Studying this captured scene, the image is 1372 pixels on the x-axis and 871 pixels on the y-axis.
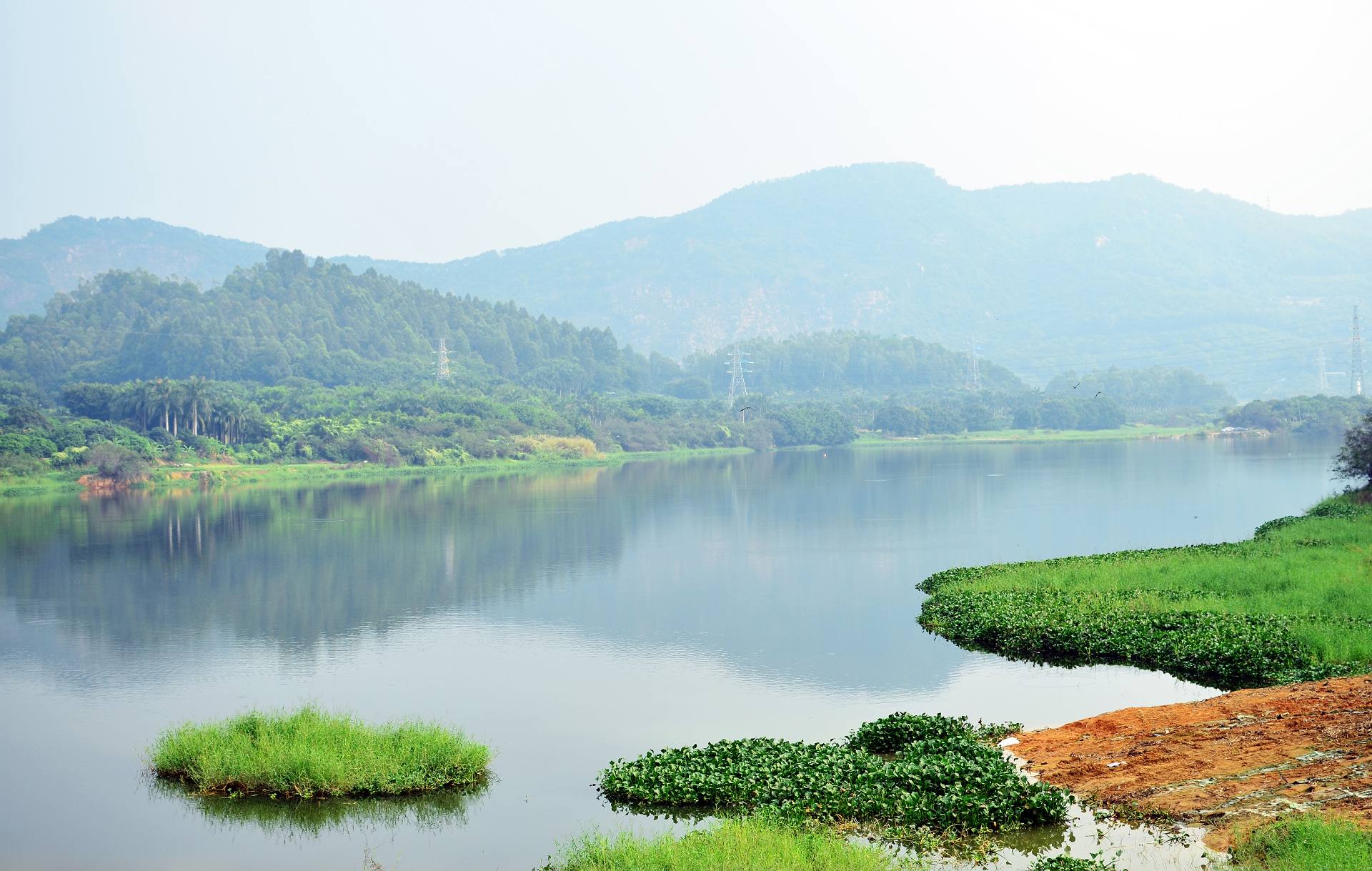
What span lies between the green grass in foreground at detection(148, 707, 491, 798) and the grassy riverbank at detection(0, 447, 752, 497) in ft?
173

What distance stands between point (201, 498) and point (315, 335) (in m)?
83.3

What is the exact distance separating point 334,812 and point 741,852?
5.38m

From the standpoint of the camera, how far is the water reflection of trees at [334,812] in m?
13.2

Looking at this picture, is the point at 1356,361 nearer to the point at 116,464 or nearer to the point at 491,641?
the point at 116,464

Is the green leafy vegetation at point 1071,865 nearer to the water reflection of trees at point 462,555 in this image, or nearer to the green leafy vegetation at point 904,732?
the green leafy vegetation at point 904,732

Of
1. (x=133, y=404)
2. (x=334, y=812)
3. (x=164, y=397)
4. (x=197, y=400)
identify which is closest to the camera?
(x=334, y=812)

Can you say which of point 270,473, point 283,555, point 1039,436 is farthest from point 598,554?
point 1039,436

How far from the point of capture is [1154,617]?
20.8 m

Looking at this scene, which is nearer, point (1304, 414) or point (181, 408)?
point (181, 408)

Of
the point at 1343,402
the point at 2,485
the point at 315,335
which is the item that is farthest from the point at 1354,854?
the point at 315,335

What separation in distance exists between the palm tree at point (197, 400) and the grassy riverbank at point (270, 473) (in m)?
5.40

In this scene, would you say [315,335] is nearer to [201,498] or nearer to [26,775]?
[201,498]

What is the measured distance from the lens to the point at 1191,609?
21.4 metres

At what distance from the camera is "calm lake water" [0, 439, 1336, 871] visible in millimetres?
13641
